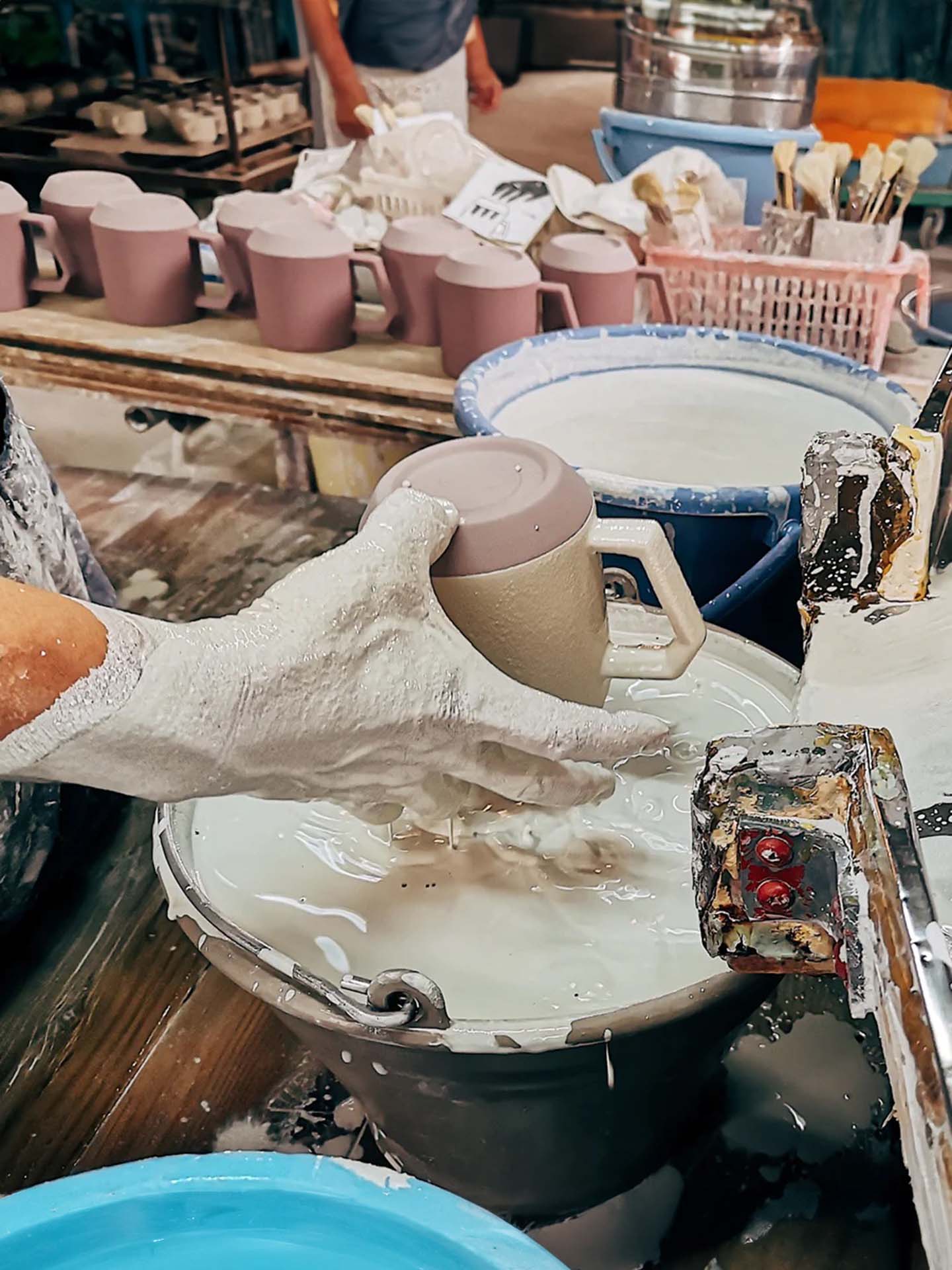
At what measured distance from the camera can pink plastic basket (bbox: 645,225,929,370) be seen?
174 centimetres

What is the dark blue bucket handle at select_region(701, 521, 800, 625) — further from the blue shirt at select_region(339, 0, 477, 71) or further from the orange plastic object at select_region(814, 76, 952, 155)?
the orange plastic object at select_region(814, 76, 952, 155)

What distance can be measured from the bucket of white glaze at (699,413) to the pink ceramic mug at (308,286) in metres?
0.59

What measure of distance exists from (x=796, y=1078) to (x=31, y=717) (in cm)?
74

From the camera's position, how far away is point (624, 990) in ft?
2.56

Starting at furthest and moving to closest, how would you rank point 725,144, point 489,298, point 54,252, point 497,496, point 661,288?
point 725,144 → point 54,252 → point 661,288 → point 489,298 → point 497,496

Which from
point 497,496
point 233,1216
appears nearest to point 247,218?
point 497,496

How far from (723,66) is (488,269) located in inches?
77.5

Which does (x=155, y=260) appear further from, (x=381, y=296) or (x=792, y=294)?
(x=792, y=294)

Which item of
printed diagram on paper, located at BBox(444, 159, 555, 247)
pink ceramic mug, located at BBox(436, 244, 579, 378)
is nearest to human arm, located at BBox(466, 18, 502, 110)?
printed diagram on paper, located at BBox(444, 159, 555, 247)

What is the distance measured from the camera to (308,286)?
1916mm

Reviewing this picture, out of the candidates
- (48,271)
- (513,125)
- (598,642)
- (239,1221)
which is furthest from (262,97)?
(239,1221)

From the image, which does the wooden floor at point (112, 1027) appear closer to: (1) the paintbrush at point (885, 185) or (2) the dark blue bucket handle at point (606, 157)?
(1) the paintbrush at point (885, 185)

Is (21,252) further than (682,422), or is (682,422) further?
(21,252)

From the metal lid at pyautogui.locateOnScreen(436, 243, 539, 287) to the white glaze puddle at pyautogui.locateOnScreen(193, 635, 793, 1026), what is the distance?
101 cm
